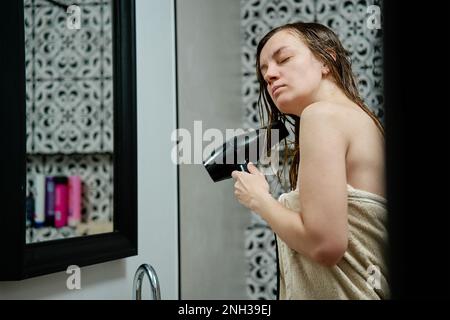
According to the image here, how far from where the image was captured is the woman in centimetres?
55

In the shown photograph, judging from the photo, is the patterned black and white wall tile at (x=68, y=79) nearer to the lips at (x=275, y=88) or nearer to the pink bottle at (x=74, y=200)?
the pink bottle at (x=74, y=200)

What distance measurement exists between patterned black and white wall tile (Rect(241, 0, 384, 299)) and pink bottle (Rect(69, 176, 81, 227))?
77cm

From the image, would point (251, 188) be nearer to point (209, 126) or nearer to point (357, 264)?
point (357, 264)

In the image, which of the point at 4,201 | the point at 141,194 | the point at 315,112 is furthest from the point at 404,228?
the point at 141,194

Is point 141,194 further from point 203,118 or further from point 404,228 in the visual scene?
point 404,228

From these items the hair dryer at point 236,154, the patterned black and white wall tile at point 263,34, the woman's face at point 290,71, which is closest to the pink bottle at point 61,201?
the hair dryer at point 236,154

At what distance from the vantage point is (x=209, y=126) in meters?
1.43

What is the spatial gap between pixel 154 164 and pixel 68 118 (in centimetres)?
30

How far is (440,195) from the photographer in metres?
0.16

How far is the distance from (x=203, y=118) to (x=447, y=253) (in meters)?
1.26

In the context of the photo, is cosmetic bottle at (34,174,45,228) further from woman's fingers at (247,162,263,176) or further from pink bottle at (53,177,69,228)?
woman's fingers at (247,162,263,176)

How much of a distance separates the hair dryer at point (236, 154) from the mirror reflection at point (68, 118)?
261 millimetres

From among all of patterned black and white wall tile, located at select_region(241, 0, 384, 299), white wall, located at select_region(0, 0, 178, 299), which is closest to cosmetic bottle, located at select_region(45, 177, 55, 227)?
white wall, located at select_region(0, 0, 178, 299)

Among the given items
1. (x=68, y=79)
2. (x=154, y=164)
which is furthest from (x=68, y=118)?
(x=154, y=164)
